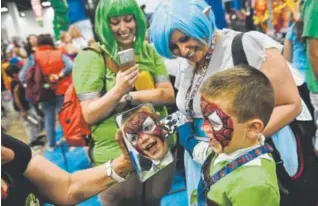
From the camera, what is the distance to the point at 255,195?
0.77 meters

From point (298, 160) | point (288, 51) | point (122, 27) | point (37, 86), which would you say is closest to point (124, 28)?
point (122, 27)

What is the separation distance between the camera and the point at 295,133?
1160 mm

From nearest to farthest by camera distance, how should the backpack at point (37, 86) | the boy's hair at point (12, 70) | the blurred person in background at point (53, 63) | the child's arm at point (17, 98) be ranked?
the blurred person in background at point (53, 63), the backpack at point (37, 86), the child's arm at point (17, 98), the boy's hair at point (12, 70)

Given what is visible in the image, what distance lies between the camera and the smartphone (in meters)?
1.12

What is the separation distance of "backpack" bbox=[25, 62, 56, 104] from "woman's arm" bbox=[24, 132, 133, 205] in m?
2.31

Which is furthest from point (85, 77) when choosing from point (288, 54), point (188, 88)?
point (288, 54)

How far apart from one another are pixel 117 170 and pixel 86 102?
282 mm

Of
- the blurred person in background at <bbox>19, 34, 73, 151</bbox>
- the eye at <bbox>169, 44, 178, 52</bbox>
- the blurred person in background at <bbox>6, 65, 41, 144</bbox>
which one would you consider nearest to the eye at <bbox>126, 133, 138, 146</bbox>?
the eye at <bbox>169, 44, 178, 52</bbox>

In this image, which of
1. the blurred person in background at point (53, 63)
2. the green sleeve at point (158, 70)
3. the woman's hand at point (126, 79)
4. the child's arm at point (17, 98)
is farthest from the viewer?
the child's arm at point (17, 98)

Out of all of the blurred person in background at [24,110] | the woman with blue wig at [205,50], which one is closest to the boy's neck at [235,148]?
the woman with blue wig at [205,50]

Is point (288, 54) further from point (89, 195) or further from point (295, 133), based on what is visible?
point (89, 195)

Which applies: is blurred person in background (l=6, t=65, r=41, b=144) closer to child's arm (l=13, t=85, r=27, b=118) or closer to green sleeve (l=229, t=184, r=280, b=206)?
child's arm (l=13, t=85, r=27, b=118)

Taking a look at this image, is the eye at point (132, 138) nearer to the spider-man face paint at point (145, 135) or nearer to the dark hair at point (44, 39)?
the spider-man face paint at point (145, 135)

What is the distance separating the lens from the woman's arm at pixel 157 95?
1179 mm
